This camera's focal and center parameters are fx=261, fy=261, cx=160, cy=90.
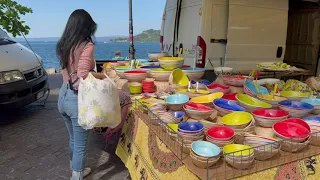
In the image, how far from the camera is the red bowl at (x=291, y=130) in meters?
1.51

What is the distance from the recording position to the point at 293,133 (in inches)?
63.0

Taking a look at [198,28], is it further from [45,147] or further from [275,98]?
[45,147]

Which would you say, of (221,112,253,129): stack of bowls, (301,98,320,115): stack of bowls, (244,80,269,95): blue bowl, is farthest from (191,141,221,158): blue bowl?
(244,80,269,95): blue bowl

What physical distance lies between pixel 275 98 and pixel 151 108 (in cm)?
104

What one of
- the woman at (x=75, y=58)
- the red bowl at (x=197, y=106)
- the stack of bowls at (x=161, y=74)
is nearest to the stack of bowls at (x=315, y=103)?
the red bowl at (x=197, y=106)

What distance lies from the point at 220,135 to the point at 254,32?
3122mm

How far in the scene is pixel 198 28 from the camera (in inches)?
159

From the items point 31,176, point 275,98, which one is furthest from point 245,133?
point 31,176

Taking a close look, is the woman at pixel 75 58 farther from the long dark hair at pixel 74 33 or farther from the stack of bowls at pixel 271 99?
the stack of bowls at pixel 271 99

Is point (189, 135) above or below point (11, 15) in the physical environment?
below

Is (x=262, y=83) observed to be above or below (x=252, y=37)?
below

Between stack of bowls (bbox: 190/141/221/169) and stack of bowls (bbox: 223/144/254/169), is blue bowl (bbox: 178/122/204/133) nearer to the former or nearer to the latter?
stack of bowls (bbox: 190/141/221/169)

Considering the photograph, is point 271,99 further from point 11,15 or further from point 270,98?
point 11,15

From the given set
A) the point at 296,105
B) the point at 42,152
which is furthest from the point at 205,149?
the point at 42,152
